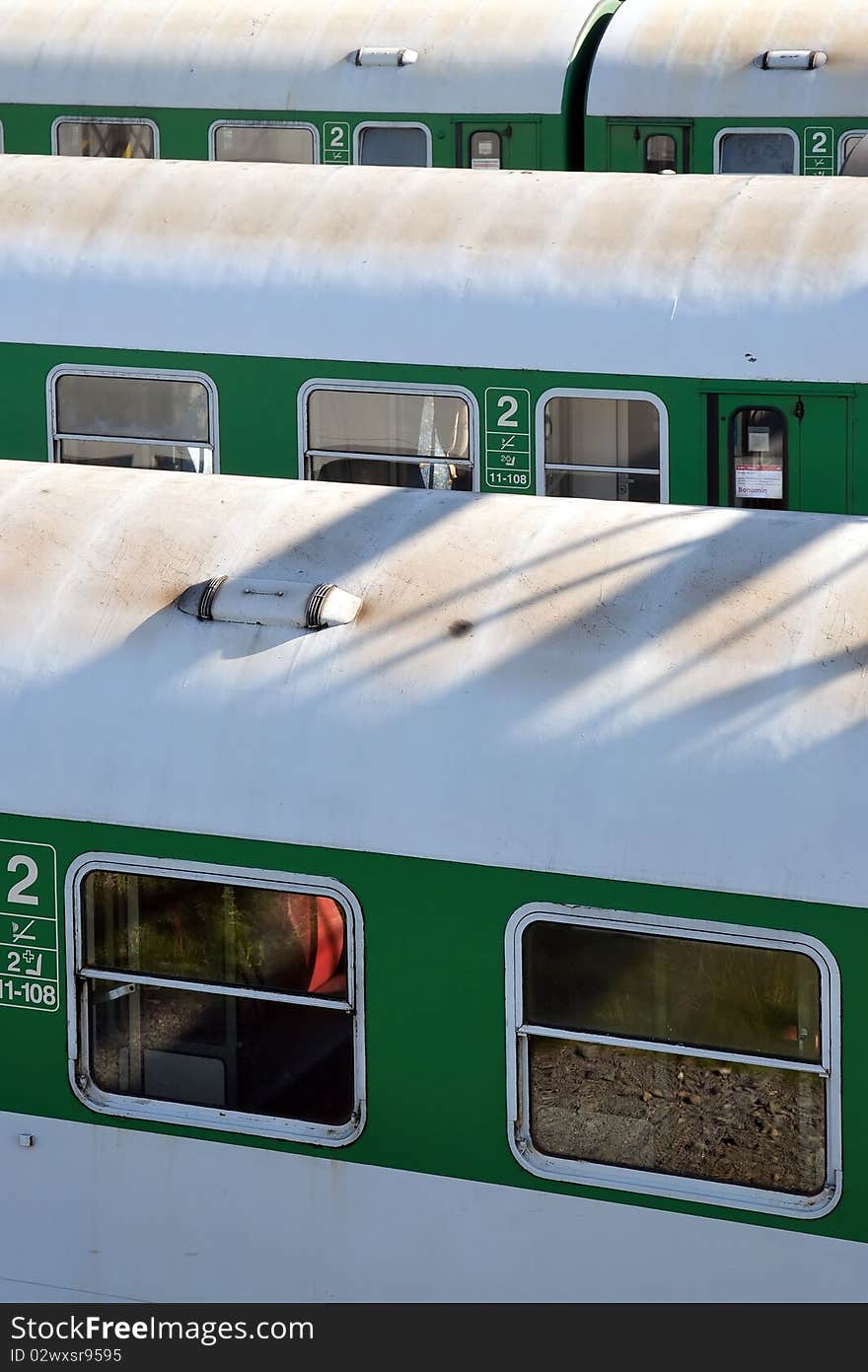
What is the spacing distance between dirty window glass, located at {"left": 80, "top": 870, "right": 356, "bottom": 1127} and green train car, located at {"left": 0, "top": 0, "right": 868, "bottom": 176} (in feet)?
29.4

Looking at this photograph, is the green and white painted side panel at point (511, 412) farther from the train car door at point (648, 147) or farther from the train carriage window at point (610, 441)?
the train car door at point (648, 147)

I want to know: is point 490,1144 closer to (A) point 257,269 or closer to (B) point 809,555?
(B) point 809,555

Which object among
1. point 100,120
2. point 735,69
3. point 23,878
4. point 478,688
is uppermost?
point 735,69

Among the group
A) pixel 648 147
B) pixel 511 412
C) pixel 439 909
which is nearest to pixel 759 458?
pixel 511 412

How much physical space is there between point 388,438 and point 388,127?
5.10m

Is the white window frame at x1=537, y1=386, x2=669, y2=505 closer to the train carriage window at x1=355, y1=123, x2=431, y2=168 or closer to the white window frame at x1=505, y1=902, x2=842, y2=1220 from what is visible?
the white window frame at x1=505, y1=902, x2=842, y2=1220

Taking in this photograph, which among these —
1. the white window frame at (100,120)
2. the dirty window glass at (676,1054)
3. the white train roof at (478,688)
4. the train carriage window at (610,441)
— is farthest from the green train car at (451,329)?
the white window frame at (100,120)

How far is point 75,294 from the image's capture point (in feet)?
31.2

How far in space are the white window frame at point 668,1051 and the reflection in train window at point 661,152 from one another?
9.19 m

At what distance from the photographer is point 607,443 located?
352 inches

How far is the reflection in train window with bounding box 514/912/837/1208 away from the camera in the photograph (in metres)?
4.64

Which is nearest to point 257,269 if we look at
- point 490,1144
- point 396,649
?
point 396,649

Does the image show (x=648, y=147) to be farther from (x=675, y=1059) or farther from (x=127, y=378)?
(x=675, y=1059)

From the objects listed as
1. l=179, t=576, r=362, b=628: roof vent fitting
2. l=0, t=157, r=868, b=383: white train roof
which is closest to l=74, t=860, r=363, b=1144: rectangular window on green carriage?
l=179, t=576, r=362, b=628: roof vent fitting
